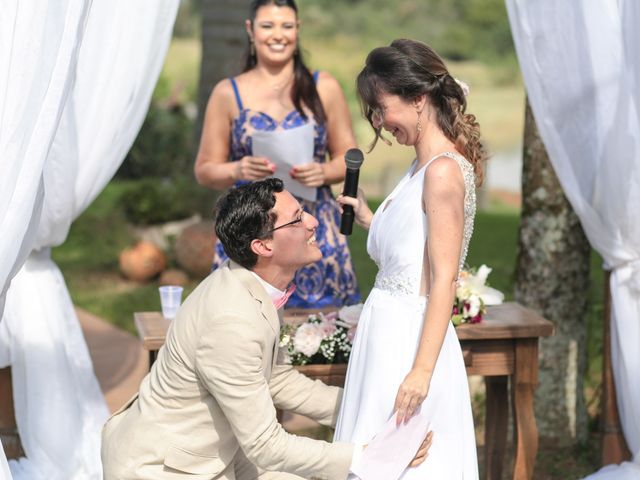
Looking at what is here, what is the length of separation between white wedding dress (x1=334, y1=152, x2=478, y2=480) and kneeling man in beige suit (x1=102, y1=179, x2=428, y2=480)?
118 millimetres

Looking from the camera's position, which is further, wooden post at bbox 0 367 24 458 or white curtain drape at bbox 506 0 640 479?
wooden post at bbox 0 367 24 458

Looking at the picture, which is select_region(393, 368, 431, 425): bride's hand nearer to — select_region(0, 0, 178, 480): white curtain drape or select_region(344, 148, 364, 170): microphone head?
select_region(344, 148, 364, 170): microphone head

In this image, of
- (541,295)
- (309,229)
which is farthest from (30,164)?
(541,295)

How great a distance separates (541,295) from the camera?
530 centimetres

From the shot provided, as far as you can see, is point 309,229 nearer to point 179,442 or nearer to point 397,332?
point 397,332

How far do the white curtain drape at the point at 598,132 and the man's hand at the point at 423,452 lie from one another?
1.36 m

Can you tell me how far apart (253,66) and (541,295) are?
180cm

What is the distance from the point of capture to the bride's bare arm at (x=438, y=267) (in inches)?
121

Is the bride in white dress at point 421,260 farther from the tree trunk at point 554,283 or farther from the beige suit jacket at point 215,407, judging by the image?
the tree trunk at point 554,283

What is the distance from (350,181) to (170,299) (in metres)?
1.16

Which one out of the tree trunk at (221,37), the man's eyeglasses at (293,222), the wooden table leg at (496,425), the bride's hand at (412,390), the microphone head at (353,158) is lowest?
the wooden table leg at (496,425)

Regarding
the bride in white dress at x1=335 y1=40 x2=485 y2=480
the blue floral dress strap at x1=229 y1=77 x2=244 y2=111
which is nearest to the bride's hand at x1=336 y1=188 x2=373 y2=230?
the bride in white dress at x1=335 y1=40 x2=485 y2=480

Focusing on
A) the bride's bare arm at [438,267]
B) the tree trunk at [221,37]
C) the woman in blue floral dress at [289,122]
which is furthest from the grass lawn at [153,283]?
the bride's bare arm at [438,267]

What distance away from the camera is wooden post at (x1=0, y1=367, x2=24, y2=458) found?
4605mm
